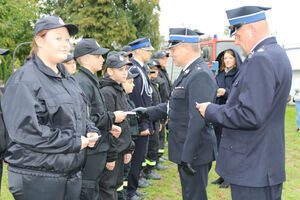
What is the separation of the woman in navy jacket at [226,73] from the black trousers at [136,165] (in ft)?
4.93

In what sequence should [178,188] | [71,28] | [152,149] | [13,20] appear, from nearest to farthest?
[71,28], [178,188], [152,149], [13,20]

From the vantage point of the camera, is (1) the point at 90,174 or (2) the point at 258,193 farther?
(1) the point at 90,174

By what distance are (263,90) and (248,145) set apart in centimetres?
46

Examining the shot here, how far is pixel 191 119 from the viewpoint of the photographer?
293cm

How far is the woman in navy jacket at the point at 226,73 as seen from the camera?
16.8 ft

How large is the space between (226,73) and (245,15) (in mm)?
3027

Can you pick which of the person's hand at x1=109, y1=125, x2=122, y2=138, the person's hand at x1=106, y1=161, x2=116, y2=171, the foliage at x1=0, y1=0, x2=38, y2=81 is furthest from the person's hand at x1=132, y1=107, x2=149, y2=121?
the foliage at x1=0, y1=0, x2=38, y2=81

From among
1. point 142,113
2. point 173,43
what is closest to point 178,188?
point 142,113

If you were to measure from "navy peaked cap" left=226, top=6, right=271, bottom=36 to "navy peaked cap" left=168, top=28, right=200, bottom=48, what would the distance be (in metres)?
0.85

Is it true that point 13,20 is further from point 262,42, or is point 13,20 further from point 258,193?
point 258,193

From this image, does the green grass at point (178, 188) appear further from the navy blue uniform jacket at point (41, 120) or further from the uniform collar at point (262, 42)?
the uniform collar at point (262, 42)

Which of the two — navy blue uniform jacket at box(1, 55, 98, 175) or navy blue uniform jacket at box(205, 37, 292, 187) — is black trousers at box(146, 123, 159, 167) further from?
navy blue uniform jacket at box(1, 55, 98, 175)

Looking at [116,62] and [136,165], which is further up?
[116,62]

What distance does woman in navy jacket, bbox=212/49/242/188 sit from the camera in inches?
202
